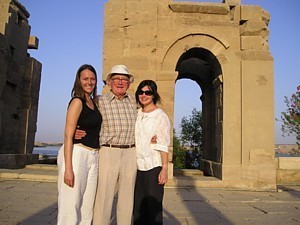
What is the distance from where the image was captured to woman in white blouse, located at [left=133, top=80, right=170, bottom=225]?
3299 mm

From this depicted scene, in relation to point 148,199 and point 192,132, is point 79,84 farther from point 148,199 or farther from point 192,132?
point 192,132

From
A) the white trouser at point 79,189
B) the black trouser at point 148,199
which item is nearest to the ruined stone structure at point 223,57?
the black trouser at point 148,199

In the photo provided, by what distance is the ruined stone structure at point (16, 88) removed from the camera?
38.0ft

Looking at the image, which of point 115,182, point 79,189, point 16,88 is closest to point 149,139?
point 115,182

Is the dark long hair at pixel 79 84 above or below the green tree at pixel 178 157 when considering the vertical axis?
above

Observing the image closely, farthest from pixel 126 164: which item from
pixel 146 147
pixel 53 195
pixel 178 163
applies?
pixel 178 163

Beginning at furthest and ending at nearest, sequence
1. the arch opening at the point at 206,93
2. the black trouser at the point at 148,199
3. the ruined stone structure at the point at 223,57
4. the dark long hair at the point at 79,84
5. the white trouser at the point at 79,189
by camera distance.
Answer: the arch opening at the point at 206,93, the ruined stone structure at the point at 223,57, the black trouser at the point at 148,199, the dark long hair at the point at 79,84, the white trouser at the point at 79,189

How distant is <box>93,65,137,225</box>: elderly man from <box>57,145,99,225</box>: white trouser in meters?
0.10

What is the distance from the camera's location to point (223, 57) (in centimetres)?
871

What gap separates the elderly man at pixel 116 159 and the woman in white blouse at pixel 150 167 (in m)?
0.10

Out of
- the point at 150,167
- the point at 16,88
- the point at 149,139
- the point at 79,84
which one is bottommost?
the point at 150,167

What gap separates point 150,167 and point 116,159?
40 centimetres

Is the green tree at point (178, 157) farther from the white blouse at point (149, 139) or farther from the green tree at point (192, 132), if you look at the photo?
the white blouse at point (149, 139)

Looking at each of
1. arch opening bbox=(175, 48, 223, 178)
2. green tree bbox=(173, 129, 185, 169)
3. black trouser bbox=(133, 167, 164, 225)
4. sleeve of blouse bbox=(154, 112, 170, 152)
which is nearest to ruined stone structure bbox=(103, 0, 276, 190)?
arch opening bbox=(175, 48, 223, 178)
